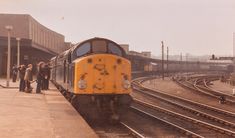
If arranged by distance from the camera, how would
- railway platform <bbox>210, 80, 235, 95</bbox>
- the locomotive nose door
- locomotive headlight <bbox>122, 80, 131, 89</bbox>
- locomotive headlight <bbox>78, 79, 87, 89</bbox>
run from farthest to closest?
railway platform <bbox>210, 80, 235, 95</bbox> < locomotive headlight <bbox>122, 80, 131, 89</bbox> < the locomotive nose door < locomotive headlight <bbox>78, 79, 87, 89</bbox>

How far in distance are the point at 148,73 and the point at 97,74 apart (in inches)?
2750

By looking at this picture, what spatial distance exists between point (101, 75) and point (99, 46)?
131 centimetres

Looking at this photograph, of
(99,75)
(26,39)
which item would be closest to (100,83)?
(99,75)

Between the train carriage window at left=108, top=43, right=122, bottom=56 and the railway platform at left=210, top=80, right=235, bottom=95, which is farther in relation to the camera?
the railway platform at left=210, top=80, right=235, bottom=95

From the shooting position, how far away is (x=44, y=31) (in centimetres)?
8400

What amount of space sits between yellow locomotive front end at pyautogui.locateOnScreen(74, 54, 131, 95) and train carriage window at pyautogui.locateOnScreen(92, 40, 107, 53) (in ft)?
1.90

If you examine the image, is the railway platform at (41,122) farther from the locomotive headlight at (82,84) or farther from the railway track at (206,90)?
the railway track at (206,90)

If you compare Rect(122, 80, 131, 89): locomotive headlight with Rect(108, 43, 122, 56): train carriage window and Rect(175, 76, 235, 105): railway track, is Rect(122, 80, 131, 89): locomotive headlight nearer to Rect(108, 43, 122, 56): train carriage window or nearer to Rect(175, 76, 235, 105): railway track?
Rect(108, 43, 122, 56): train carriage window

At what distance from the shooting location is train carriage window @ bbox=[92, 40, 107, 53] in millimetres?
15956

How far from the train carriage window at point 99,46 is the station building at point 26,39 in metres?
30.2

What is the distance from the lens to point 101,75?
15320 millimetres

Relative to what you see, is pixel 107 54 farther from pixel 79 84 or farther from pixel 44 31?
pixel 44 31

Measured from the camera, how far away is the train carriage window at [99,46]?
628 inches

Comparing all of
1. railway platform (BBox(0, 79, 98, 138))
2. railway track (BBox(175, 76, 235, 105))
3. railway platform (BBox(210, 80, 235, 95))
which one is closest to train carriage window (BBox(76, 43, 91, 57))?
railway platform (BBox(0, 79, 98, 138))
